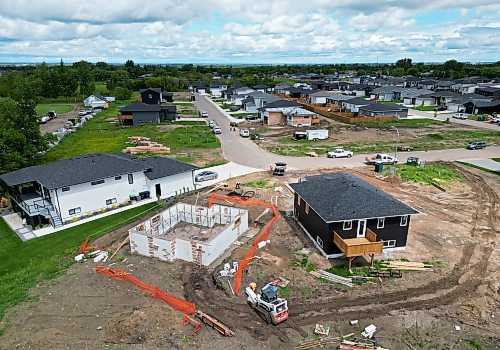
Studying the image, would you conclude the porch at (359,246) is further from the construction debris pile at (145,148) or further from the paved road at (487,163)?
the construction debris pile at (145,148)

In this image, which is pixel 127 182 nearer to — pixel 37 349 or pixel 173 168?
pixel 173 168

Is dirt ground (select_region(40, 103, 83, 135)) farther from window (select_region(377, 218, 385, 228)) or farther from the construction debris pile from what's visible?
window (select_region(377, 218, 385, 228))

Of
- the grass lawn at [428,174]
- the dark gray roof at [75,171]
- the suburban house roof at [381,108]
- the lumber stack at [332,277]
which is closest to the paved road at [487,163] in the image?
the grass lawn at [428,174]

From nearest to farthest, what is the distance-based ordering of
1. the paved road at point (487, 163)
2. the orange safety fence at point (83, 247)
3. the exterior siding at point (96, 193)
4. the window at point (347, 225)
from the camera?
the window at point (347, 225) → the orange safety fence at point (83, 247) → the exterior siding at point (96, 193) → the paved road at point (487, 163)

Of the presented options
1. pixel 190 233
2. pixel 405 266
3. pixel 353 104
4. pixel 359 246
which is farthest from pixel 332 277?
pixel 353 104

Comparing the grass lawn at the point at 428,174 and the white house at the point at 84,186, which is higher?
the white house at the point at 84,186

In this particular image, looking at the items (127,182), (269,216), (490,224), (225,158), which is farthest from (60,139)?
(490,224)

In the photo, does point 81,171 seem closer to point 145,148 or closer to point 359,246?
point 145,148
